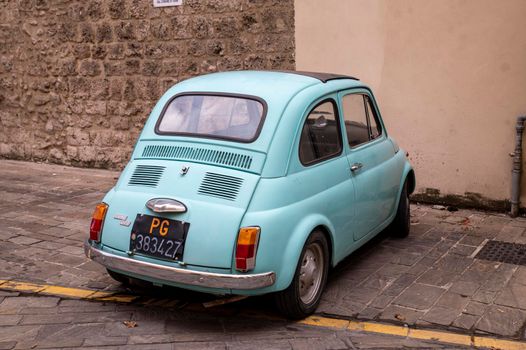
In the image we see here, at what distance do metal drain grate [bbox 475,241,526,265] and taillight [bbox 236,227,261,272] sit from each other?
2.86 metres

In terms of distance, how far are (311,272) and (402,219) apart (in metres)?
2.14

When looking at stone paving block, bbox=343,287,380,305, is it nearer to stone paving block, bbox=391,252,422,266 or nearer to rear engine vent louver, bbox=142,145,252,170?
stone paving block, bbox=391,252,422,266

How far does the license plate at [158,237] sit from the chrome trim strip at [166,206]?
2.7 inches

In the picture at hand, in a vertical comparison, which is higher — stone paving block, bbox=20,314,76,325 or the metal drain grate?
stone paving block, bbox=20,314,76,325

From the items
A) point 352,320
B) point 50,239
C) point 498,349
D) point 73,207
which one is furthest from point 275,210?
point 73,207

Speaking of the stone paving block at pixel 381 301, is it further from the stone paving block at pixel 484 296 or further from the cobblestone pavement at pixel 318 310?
the stone paving block at pixel 484 296

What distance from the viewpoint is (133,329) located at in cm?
440

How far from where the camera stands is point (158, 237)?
4.37 m

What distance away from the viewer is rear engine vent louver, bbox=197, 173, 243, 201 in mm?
4387

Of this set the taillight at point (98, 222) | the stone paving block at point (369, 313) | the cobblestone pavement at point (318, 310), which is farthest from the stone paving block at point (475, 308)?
the taillight at point (98, 222)

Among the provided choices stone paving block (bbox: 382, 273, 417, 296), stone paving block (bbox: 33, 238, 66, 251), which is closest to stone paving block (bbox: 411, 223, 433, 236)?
stone paving block (bbox: 382, 273, 417, 296)

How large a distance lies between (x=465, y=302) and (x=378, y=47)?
4.08 metres

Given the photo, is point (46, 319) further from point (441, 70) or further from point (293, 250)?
point (441, 70)

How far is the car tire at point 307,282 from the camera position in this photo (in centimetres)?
443
